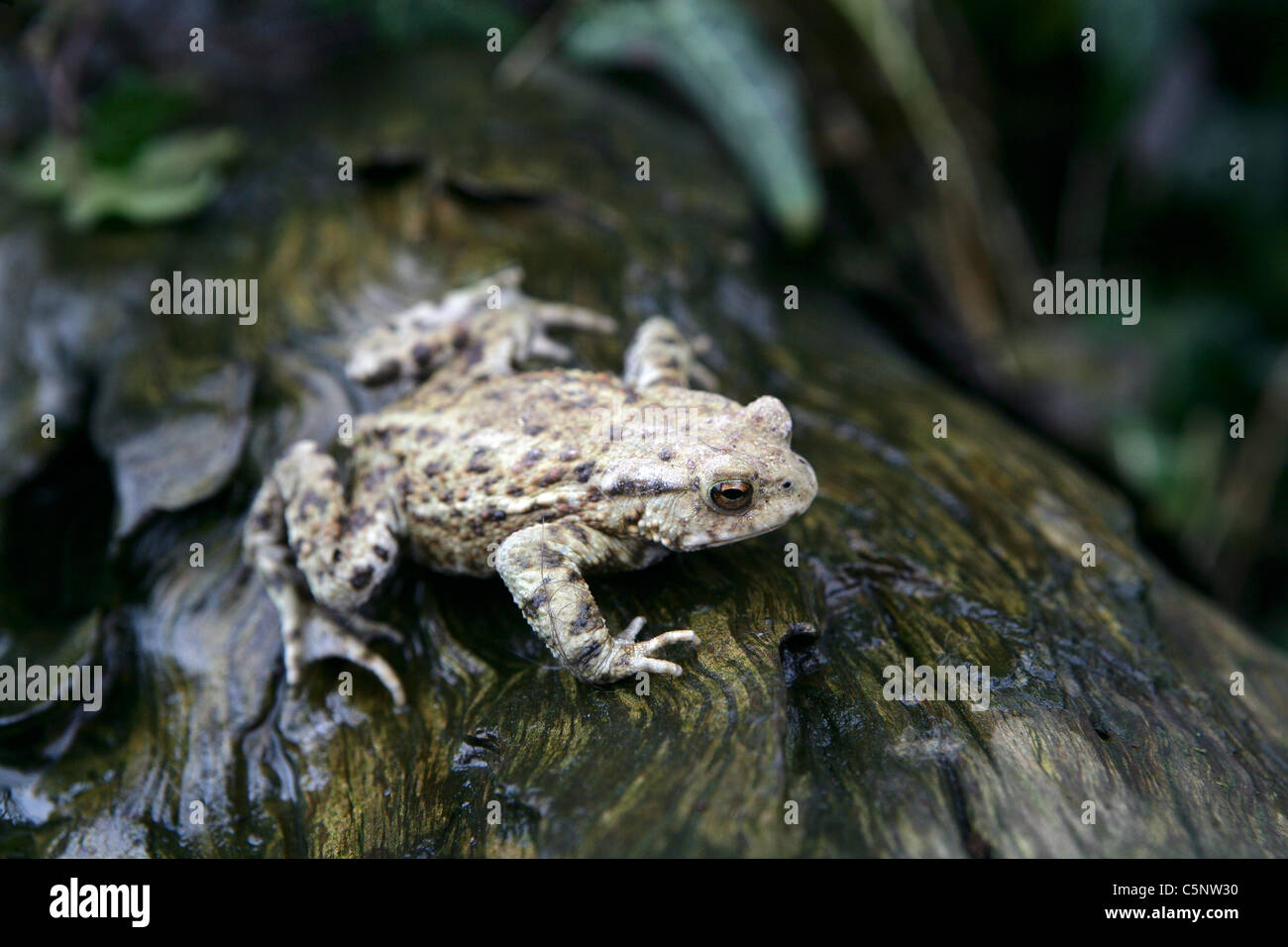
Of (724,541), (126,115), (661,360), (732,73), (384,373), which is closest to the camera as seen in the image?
(724,541)

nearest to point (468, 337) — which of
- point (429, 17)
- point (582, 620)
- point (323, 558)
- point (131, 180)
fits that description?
point (323, 558)

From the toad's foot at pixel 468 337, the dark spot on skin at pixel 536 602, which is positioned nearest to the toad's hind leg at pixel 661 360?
the toad's foot at pixel 468 337

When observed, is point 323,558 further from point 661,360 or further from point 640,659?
point 661,360

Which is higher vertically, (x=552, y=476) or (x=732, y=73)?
(x=732, y=73)

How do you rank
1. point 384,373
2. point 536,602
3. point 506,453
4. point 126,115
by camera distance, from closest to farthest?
point 536,602
point 506,453
point 384,373
point 126,115

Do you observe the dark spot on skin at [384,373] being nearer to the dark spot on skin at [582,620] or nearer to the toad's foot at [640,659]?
the dark spot on skin at [582,620]

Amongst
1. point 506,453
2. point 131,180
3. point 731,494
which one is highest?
point 131,180
